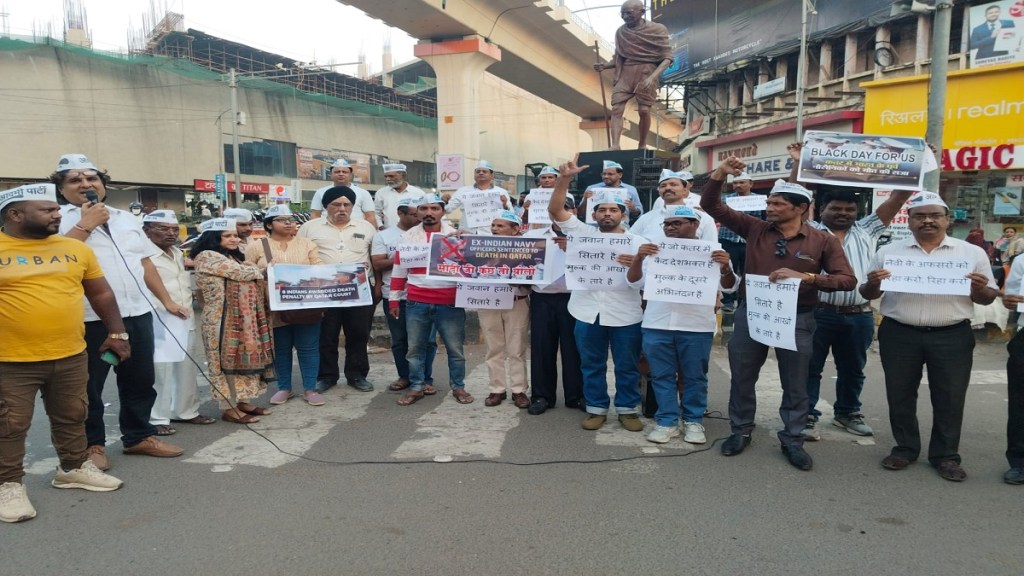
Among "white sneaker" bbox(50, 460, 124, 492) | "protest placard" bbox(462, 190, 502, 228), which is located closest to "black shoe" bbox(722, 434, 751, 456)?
"protest placard" bbox(462, 190, 502, 228)

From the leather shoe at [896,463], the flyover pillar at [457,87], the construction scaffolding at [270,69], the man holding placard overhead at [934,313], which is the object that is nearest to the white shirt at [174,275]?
the man holding placard overhead at [934,313]

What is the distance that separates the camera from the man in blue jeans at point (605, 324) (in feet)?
17.5

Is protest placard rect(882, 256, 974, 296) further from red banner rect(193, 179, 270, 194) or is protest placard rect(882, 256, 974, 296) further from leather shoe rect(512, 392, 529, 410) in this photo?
red banner rect(193, 179, 270, 194)

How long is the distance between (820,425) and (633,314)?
184 cm

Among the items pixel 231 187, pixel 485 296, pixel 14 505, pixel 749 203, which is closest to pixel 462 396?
pixel 485 296

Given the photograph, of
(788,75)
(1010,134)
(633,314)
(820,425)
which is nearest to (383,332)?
(633,314)

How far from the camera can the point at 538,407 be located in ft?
19.3

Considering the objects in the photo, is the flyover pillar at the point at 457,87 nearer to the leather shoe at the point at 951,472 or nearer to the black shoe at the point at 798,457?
the black shoe at the point at 798,457

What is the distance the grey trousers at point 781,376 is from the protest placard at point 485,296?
6.51ft

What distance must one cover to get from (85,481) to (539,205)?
16.6 ft

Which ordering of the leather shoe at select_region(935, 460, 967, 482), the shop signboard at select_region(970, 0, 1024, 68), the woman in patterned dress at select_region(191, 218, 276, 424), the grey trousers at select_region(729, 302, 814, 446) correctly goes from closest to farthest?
the leather shoe at select_region(935, 460, 967, 482) → the grey trousers at select_region(729, 302, 814, 446) → the woman in patterned dress at select_region(191, 218, 276, 424) → the shop signboard at select_region(970, 0, 1024, 68)

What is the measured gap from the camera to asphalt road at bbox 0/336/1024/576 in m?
3.32

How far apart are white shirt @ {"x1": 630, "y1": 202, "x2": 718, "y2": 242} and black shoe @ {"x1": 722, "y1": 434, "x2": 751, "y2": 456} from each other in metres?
1.46

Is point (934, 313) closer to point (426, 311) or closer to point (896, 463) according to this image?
point (896, 463)
